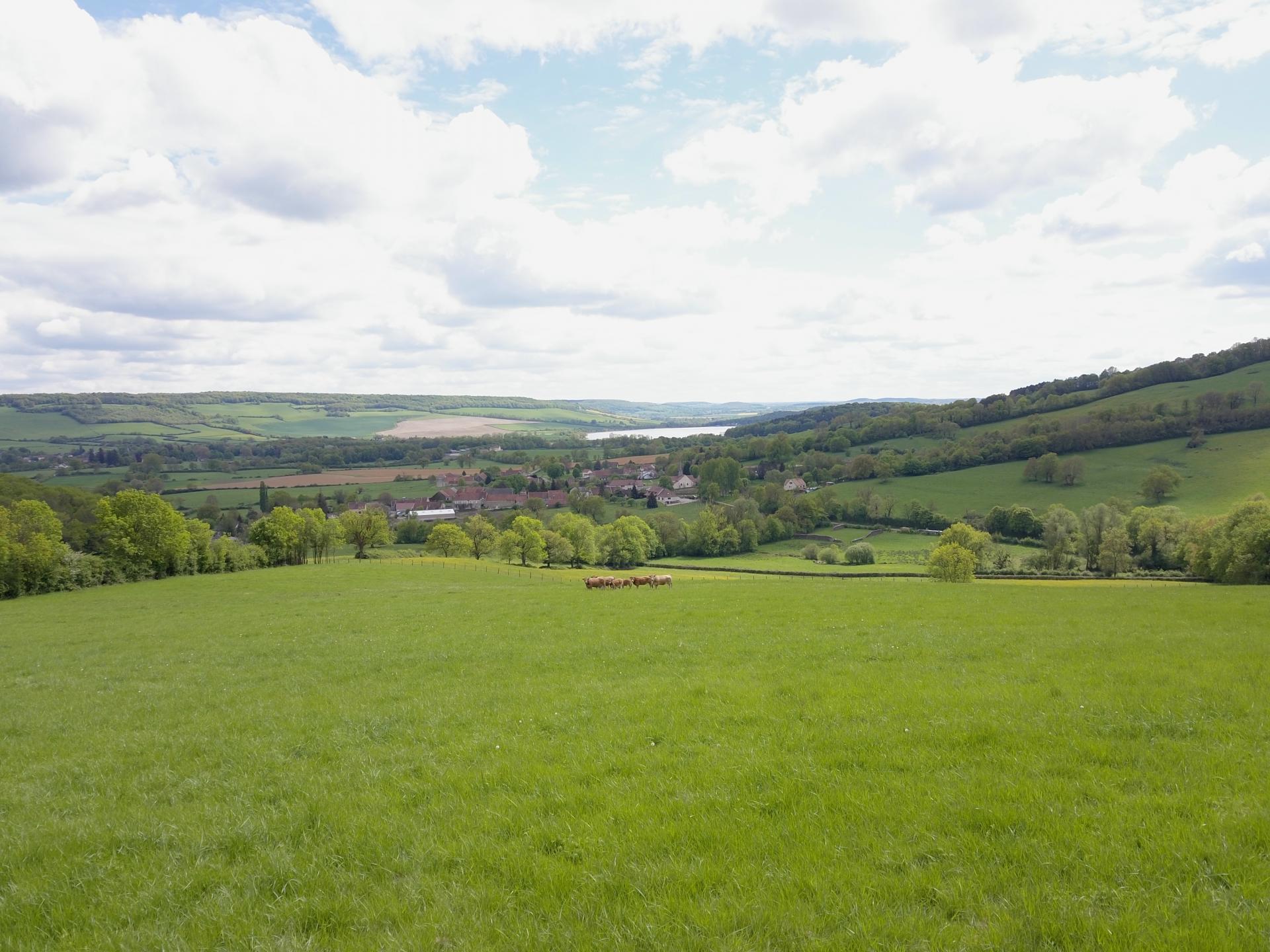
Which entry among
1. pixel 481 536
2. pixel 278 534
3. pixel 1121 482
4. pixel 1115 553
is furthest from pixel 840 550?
pixel 278 534

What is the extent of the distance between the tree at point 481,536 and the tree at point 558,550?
8.03m

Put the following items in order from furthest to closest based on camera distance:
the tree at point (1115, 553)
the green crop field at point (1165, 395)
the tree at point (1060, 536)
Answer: the green crop field at point (1165, 395) < the tree at point (1060, 536) < the tree at point (1115, 553)

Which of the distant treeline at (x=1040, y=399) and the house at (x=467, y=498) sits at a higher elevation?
the distant treeline at (x=1040, y=399)

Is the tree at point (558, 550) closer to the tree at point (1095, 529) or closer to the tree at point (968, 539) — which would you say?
the tree at point (968, 539)

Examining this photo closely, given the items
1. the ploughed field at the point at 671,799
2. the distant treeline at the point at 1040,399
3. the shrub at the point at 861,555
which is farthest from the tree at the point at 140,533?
the distant treeline at the point at 1040,399

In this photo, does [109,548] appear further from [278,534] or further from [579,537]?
[579,537]

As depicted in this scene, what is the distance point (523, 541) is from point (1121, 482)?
9752 centimetres

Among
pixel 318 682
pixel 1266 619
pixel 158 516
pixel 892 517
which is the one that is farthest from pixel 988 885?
pixel 892 517

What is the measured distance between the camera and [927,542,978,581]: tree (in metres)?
59.2

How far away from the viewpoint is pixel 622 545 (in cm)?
9300

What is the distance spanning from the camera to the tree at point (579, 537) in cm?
8856

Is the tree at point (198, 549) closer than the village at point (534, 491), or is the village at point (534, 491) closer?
A: the tree at point (198, 549)

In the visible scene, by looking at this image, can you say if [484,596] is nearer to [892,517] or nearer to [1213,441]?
[892,517]

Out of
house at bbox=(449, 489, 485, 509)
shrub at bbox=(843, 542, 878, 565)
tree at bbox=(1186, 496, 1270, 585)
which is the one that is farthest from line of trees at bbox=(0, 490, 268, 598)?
house at bbox=(449, 489, 485, 509)
